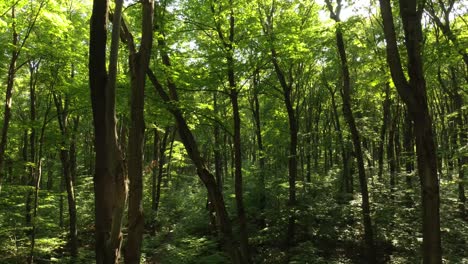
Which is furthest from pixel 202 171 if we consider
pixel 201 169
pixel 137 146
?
pixel 137 146

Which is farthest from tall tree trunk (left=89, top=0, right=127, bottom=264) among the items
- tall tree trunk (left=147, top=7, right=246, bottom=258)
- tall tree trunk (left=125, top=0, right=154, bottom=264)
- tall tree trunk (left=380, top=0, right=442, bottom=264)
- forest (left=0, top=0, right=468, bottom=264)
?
tall tree trunk (left=147, top=7, right=246, bottom=258)

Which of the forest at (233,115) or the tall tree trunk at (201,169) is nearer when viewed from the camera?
the forest at (233,115)

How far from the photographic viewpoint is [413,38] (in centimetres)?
541

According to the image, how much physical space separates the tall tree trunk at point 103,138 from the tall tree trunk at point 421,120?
13.6 ft

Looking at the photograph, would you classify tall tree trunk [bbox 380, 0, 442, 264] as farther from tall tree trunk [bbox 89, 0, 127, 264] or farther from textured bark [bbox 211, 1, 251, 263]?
textured bark [bbox 211, 1, 251, 263]

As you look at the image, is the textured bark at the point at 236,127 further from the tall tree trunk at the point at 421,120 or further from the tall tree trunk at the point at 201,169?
the tall tree trunk at the point at 421,120

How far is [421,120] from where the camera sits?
5262 millimetres

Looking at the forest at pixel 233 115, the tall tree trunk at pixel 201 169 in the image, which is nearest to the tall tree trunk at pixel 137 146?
the forest at pixel 233 115

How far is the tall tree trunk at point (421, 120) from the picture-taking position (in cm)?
508

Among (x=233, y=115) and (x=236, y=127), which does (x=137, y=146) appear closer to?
(x=236, y=127)

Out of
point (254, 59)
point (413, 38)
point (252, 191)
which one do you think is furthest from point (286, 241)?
point (413, 38)

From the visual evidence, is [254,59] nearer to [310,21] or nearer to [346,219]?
[310,21]

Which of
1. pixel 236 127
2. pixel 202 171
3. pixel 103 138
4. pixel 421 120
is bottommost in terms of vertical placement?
pixel 202 171

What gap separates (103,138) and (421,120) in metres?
4.36
